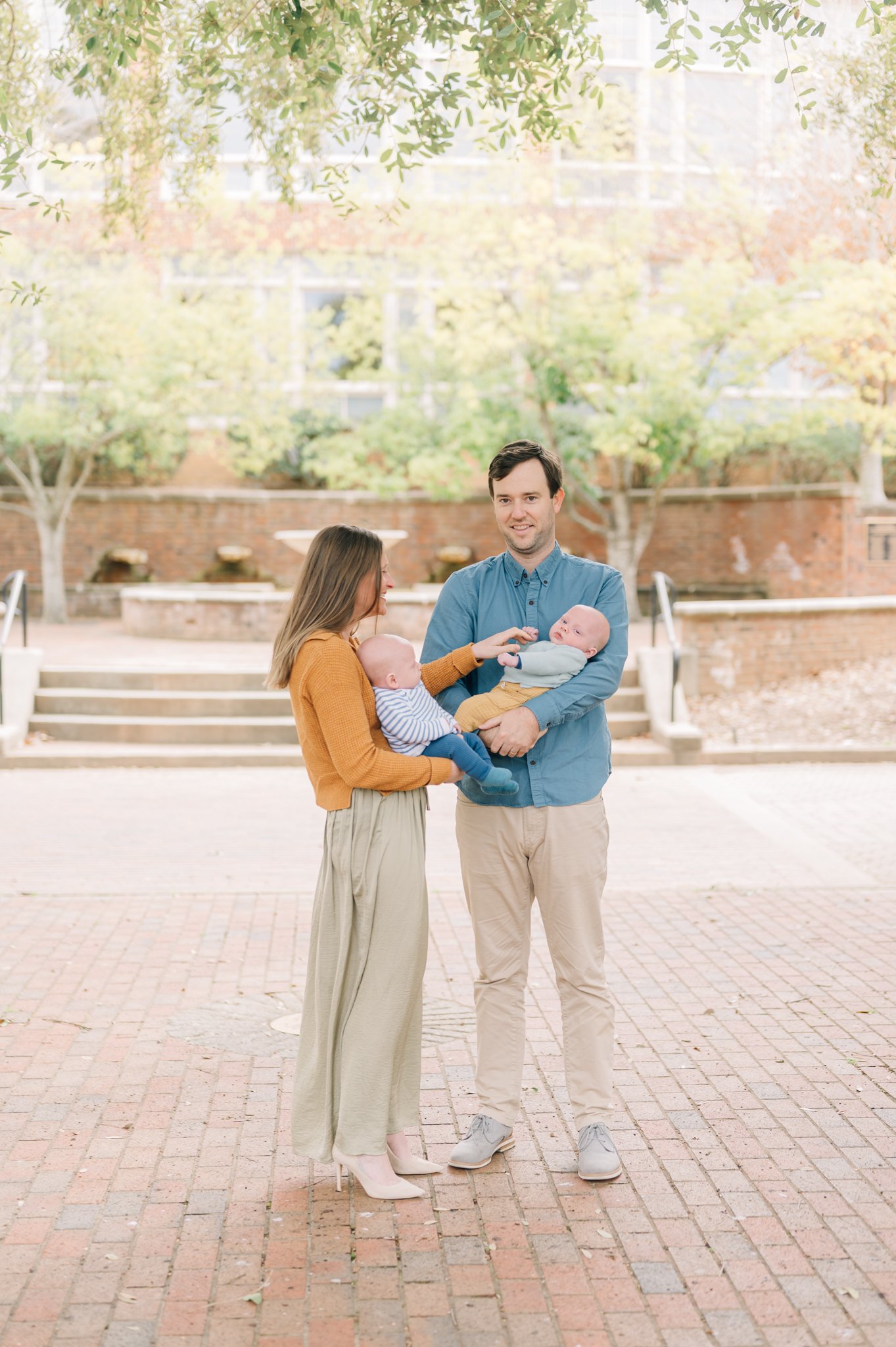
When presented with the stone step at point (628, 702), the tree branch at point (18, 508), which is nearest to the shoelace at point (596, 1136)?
the stone step at point (628, 702)

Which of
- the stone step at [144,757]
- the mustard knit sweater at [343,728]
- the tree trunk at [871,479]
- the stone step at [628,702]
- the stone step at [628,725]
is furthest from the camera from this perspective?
the tree trunk at [871,479]

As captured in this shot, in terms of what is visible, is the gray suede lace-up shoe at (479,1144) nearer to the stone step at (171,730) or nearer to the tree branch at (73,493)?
the stone step at (171,730)

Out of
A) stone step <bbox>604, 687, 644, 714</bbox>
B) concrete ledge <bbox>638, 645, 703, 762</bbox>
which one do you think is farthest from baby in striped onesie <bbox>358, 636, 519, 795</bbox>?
stone step <bbox>604, 687, 644, 714</bbox>

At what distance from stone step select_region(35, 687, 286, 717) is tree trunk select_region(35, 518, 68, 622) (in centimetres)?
918

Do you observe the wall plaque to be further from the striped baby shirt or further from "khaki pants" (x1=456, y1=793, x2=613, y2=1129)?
the striped baby shirt

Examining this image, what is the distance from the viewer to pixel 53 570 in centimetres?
2239

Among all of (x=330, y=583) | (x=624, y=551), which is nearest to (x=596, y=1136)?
(x=330, y=583)

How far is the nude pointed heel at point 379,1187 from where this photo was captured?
365cm

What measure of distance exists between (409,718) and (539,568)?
0.66 m

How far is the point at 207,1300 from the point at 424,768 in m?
1.35

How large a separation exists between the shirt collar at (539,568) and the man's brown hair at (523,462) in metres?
0.18

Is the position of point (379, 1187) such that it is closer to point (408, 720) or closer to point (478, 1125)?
point (478, 1125)

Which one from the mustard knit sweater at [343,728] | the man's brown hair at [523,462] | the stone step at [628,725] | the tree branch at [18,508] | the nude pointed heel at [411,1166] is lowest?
the stone step at [628,725]

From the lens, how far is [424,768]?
3549 mm
